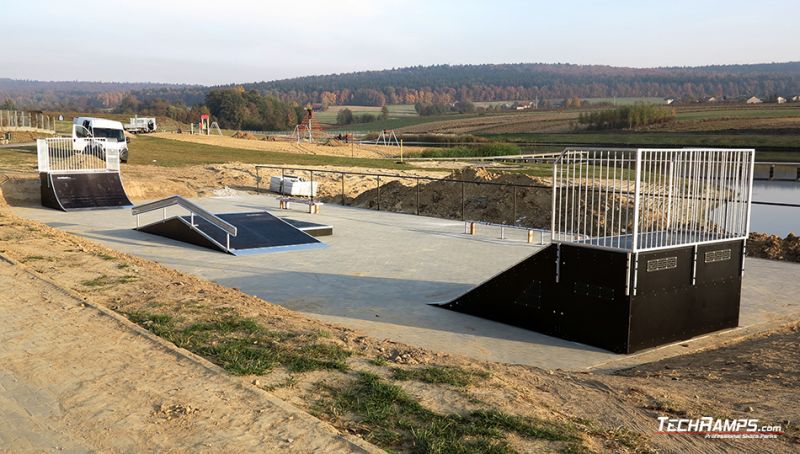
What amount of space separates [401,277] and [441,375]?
23.2ft

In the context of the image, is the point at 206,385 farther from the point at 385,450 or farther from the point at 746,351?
the point at 746,351

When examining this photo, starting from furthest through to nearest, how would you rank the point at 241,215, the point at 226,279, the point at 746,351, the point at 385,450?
1. the point at 241,215
2. the point at 226,279
3. the point at 746,351
4. the point at 385,450

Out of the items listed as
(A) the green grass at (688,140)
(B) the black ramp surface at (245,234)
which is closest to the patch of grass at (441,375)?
(B) the black ramp surface at (245,234)

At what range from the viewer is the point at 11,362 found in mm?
7152

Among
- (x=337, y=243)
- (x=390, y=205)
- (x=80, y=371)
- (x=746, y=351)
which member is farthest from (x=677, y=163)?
(x=390, y=205)

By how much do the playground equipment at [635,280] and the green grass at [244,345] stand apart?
3.76 meters

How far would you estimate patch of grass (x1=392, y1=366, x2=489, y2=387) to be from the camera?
6848 millimetres

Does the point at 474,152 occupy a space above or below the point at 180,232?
above

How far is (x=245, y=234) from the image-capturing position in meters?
17.8

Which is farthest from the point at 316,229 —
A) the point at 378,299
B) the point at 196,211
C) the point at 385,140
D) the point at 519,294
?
the point at 385,140

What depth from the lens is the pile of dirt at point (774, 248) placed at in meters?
16.9

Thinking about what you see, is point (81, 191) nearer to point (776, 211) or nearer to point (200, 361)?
point (200, 361)

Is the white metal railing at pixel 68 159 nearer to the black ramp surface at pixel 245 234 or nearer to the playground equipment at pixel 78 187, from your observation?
the playground equipment at pixel 78 187

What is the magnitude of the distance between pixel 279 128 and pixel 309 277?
404 feet
